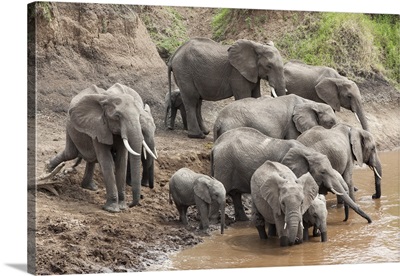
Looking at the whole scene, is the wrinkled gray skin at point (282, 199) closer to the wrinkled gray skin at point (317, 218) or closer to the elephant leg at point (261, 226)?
the elephant leg at point (261, 226)

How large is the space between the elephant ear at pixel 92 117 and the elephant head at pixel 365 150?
3.16 meters

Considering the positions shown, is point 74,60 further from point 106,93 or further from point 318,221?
point 318,221

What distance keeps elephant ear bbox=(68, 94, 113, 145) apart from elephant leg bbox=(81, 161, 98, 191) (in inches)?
23.0

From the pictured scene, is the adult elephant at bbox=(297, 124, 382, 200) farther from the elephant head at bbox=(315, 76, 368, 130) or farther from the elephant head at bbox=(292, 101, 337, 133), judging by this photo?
the elephant head at bbox=(315, 76, 368, 130)

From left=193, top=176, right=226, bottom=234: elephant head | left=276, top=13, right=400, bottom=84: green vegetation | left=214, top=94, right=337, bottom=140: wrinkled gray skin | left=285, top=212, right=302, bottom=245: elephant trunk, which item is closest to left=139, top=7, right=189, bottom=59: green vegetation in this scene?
left=276, top=13, right=400, bottom=84: green vegetation

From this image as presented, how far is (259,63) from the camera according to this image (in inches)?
523

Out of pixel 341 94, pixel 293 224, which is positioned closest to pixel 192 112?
pixel 341 94

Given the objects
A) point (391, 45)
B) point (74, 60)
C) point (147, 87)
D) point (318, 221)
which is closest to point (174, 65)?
point (147, 87)

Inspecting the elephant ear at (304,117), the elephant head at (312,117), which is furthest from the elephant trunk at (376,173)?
the elephant ear at (304,117)

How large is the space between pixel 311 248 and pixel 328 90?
4.10 meters

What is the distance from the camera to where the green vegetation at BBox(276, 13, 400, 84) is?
14667 mm

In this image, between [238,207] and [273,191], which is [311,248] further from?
[238,207]

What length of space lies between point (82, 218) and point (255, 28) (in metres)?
6.91

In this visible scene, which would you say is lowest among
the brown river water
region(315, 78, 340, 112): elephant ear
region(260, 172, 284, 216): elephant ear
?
the brown river water
